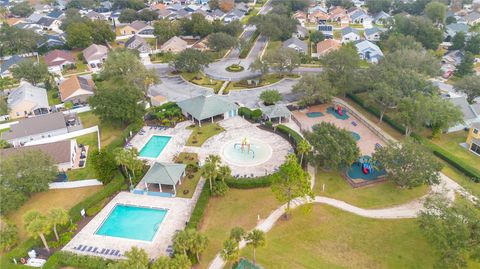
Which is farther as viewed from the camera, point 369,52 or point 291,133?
point 369,52

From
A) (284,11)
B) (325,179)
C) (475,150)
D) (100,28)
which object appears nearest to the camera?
(325,179)

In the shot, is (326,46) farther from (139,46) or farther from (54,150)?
(54,150)

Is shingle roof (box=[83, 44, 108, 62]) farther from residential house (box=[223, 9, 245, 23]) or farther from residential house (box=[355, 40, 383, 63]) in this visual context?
residential house (box=[355, 40, 383, 63])

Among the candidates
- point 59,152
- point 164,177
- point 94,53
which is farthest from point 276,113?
point 94,53

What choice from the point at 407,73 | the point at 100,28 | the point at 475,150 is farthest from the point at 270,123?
the point at 100,28

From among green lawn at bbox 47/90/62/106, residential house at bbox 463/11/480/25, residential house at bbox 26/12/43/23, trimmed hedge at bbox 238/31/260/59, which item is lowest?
residential house at bbox 463/11/480/25

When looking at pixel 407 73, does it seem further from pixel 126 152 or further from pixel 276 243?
pixel 126 152

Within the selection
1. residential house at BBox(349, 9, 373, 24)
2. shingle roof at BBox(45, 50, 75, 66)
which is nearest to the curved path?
shingle roof at BBox(45, 50, 75, 66)
